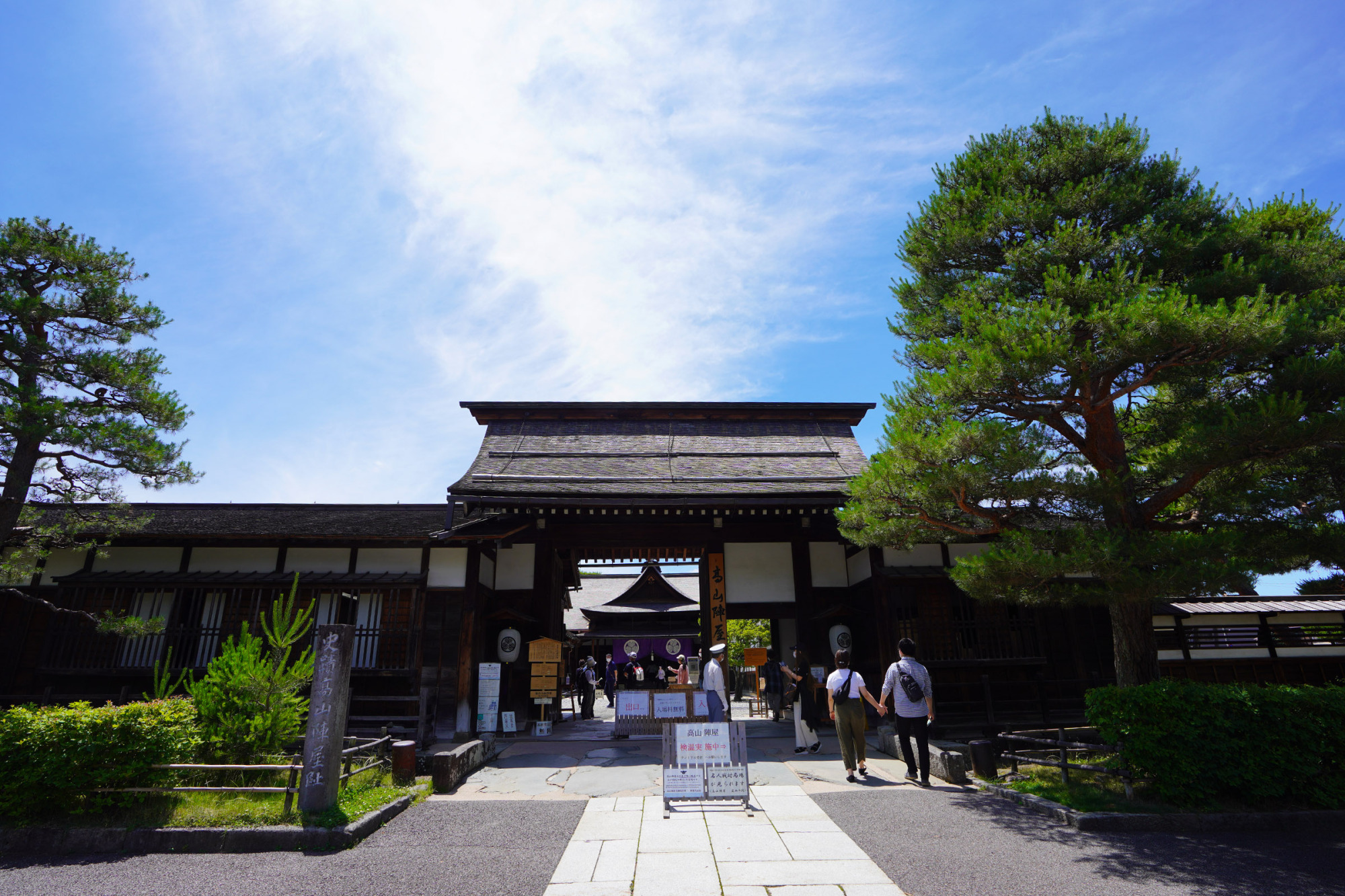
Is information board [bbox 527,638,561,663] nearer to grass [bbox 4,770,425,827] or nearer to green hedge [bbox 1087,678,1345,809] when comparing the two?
grass [bbox 4,770,425,827]

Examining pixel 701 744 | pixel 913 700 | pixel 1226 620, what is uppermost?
pixel 1226 620

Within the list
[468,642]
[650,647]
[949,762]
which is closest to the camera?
[949,762]

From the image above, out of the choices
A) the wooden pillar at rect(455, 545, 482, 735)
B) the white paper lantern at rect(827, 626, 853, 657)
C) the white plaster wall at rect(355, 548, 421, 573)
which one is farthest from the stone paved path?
the white plaster wall at rect(355, 548, 421, 573)

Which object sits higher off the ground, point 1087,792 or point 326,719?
point 326,719

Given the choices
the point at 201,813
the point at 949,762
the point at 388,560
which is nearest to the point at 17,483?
the point at 388,560

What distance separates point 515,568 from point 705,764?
278 inches

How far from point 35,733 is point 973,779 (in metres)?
9.45

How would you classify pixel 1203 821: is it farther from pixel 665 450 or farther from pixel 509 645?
pixel 665 450

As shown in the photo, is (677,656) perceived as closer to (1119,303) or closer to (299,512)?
(299,512)

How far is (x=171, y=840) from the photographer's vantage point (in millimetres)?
5535

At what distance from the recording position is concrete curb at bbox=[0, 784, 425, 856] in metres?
5.50

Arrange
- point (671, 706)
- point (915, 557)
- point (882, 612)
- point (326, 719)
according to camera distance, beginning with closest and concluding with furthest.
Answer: point (326, 719) < point (671, 706) < point (882, 612) < point (915, 557)

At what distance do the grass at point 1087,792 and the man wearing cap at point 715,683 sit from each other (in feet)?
10.5

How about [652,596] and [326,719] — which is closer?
[326,719]
